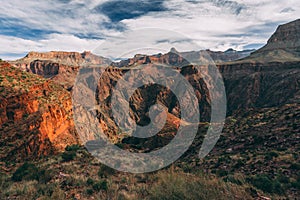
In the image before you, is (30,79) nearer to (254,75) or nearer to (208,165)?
(208,165)

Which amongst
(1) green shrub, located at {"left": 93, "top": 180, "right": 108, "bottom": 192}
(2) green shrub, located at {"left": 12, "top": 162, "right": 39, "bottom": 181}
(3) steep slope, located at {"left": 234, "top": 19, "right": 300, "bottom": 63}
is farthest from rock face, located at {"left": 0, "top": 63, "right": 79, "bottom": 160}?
(3) steep slope, located at {"left": 234, "top": 19, "right": 300, "bottom": 63}

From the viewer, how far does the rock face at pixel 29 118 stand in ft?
78.3

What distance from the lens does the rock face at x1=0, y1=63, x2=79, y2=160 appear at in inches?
940

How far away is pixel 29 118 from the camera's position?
28.2 metres

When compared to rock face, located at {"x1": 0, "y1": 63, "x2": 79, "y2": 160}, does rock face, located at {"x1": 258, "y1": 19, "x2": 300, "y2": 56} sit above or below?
above

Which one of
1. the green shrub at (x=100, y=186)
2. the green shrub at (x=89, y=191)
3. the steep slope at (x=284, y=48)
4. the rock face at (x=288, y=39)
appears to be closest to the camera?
the green shrub at (x=89, y=191)

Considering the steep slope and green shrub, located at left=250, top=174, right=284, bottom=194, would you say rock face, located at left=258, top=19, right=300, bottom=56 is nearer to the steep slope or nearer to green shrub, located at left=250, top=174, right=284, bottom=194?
the steep slope

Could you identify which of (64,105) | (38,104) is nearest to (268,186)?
(38,104)

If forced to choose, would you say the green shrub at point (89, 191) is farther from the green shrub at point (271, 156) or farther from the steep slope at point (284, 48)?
the steep slope at point (284, 48)

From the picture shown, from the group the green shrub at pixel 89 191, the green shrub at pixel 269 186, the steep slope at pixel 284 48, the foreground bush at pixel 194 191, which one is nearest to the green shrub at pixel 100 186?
the green shrub at pixel 89 191

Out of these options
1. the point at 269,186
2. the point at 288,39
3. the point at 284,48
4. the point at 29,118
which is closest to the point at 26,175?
the point at 269,186

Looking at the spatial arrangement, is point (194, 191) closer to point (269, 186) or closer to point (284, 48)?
point (269, 186)

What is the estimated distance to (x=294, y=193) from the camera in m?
10.2

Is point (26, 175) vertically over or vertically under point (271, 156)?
over
